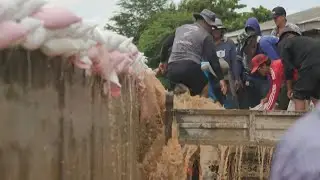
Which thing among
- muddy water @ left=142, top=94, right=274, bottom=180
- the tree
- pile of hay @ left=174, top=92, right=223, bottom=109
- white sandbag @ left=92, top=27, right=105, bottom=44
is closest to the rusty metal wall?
white sandbag @ left=92, top=27, right=105, bottom=44

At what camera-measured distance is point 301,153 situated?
2.16 meters

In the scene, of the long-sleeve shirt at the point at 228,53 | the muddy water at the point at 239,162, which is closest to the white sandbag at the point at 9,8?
the muddy water at the point at 239,162

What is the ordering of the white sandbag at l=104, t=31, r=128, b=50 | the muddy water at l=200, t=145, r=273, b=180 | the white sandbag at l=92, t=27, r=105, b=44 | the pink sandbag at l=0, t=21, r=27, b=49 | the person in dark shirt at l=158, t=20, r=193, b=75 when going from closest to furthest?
the pink sandbag at l=0, t=21, r=27, b=49
the white sandbag at l=92, t=27, r=105, b=44
the white sandbag at l=104, t=31, r=128, b=50
the muddy water at l=200, t=145, r=273, b=180
the person in dark shirt at l=158, t=20, r=193, b=75

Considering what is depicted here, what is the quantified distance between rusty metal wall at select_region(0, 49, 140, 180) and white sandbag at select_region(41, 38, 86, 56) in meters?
0.03

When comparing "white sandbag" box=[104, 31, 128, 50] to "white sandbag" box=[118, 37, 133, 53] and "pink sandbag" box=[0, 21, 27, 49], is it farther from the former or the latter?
"pink sandbag" box=[0, 21, 27, 49]

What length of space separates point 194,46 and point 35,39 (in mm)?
6707

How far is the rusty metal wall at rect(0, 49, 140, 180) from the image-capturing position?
8.63 ft

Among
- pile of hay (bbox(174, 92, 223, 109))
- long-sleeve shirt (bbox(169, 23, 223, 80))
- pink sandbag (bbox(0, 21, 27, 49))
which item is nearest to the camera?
pink sandbag (bbox(0, 21, 27, 49))

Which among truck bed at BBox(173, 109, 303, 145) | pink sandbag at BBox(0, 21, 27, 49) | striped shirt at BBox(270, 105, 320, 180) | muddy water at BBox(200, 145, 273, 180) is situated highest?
pink sandbag at BBox(0, 21, 27, 49)

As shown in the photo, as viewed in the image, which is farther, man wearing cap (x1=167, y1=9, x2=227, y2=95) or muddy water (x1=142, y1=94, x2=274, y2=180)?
man wearing cap (x1=167, y1=9, x2=227, y2=95)

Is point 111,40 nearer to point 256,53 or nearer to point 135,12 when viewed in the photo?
point 256,53

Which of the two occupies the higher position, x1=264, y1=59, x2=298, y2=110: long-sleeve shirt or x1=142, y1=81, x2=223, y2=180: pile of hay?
x1=264, y1=59, x2=298, y2=110: long-sleeve shirt

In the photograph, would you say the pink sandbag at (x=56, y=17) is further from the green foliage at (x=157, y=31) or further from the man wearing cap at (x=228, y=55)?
the green foliage at (x=157, y=31)

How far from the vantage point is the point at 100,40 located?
3.47 m
